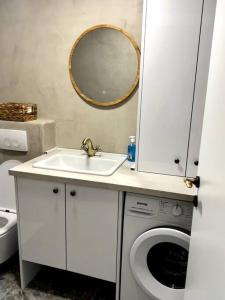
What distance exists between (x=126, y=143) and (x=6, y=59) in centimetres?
124

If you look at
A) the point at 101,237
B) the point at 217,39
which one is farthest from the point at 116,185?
the point at 217,39

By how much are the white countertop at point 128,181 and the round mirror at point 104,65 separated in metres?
0.65

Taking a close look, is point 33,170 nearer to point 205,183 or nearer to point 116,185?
point 116,185

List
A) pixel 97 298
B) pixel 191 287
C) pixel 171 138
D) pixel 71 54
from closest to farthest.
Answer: pixel 191 287, pixel 171 138, pixel 97 298, pixel 71 54

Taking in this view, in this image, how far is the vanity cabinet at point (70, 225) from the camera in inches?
59.3

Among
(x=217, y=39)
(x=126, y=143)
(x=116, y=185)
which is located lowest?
(x=116, y=185)

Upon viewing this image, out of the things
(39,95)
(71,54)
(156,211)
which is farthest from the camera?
(39,95)

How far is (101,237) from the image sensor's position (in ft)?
5.07

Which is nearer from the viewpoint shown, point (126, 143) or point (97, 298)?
point (97, 298)

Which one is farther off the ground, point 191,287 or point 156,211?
point 156,211

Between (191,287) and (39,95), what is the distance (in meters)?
1.75

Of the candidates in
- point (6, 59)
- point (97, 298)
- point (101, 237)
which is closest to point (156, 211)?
point (101, 237)

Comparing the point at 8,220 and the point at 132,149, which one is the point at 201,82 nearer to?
the point at 132,149

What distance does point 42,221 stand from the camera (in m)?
1.64
